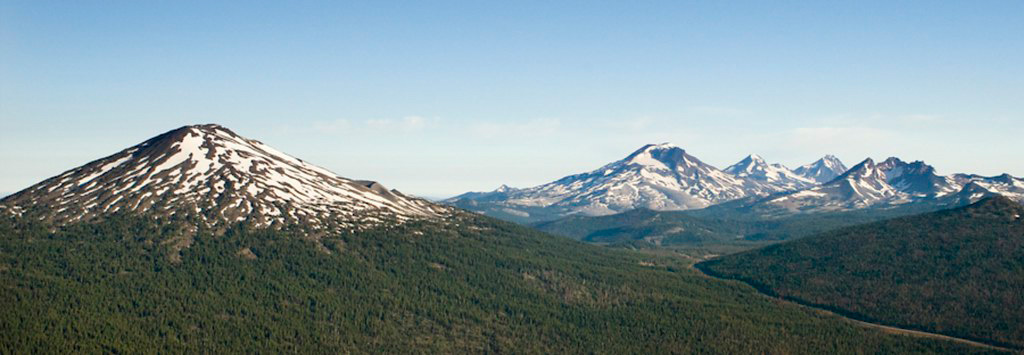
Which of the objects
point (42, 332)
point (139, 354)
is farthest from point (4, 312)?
point (139, 354)

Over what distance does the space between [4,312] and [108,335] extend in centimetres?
2692

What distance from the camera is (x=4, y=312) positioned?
199125 mm

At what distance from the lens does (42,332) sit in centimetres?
19212

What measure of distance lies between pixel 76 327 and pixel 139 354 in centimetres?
1993

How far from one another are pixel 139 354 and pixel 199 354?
13.5m

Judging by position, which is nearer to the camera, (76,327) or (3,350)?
(3,350)

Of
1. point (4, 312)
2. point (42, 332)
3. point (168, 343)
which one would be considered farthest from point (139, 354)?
point (4, 312)

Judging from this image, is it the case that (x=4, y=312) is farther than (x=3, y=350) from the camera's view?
Yes

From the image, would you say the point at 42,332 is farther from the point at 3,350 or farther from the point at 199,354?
the point at 199,354

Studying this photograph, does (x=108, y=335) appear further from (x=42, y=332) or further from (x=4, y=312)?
(x=4, y=312)

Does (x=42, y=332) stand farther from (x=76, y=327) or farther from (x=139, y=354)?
(x=139, y=354)

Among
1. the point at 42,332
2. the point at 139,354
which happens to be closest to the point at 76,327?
the point at 42,332

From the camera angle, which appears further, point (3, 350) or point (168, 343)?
point (168, 343)

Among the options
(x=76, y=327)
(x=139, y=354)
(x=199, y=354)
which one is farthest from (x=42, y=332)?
(x=199, y=354)
